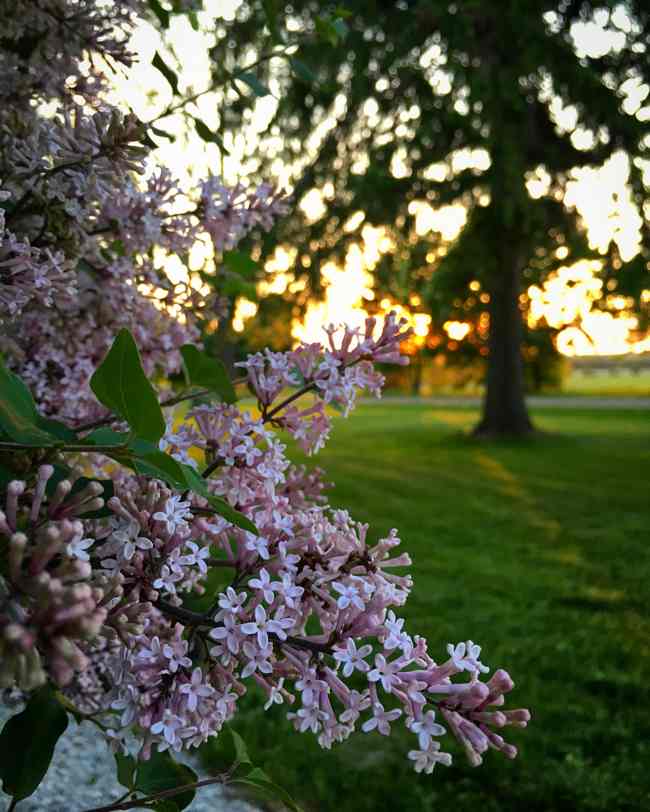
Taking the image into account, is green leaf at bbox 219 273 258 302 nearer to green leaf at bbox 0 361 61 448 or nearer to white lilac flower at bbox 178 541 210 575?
white lilac flower at bbox 178 541 210 575

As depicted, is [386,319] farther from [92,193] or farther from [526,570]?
[526,570]

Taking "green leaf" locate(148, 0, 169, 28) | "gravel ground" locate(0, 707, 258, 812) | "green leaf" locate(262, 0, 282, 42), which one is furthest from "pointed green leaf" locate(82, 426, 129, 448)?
"gravel ground" locate(0, 707, 258, 812)

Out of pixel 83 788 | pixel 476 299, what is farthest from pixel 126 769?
pixel 476 299

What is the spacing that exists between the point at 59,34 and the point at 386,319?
134 cm

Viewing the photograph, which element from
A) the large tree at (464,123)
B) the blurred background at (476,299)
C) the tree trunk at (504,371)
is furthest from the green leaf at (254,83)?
the tree trunk at (504,371)

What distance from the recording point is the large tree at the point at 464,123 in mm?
13078

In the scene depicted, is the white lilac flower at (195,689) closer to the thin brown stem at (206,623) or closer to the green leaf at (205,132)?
the thin brown stem at (206,623)

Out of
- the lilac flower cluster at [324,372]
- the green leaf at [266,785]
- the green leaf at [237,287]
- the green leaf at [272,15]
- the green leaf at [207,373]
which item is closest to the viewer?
the green leaf at [266,785]


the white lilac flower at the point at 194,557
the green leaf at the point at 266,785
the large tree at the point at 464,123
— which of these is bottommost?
the green leaf at the point at 266,785

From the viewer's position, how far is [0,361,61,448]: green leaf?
3.65ft

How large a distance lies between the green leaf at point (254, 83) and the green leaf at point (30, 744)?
5.25 ft

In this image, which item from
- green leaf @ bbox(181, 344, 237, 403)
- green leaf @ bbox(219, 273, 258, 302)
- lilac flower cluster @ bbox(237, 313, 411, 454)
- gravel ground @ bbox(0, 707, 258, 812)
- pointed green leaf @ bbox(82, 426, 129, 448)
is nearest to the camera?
pointed green leaf @ bbox(82, 426, 129, 448)

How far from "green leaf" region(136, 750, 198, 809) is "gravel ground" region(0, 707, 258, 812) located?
5.51 feet

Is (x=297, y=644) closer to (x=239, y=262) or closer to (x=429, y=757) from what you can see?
(x=429, y=757)
